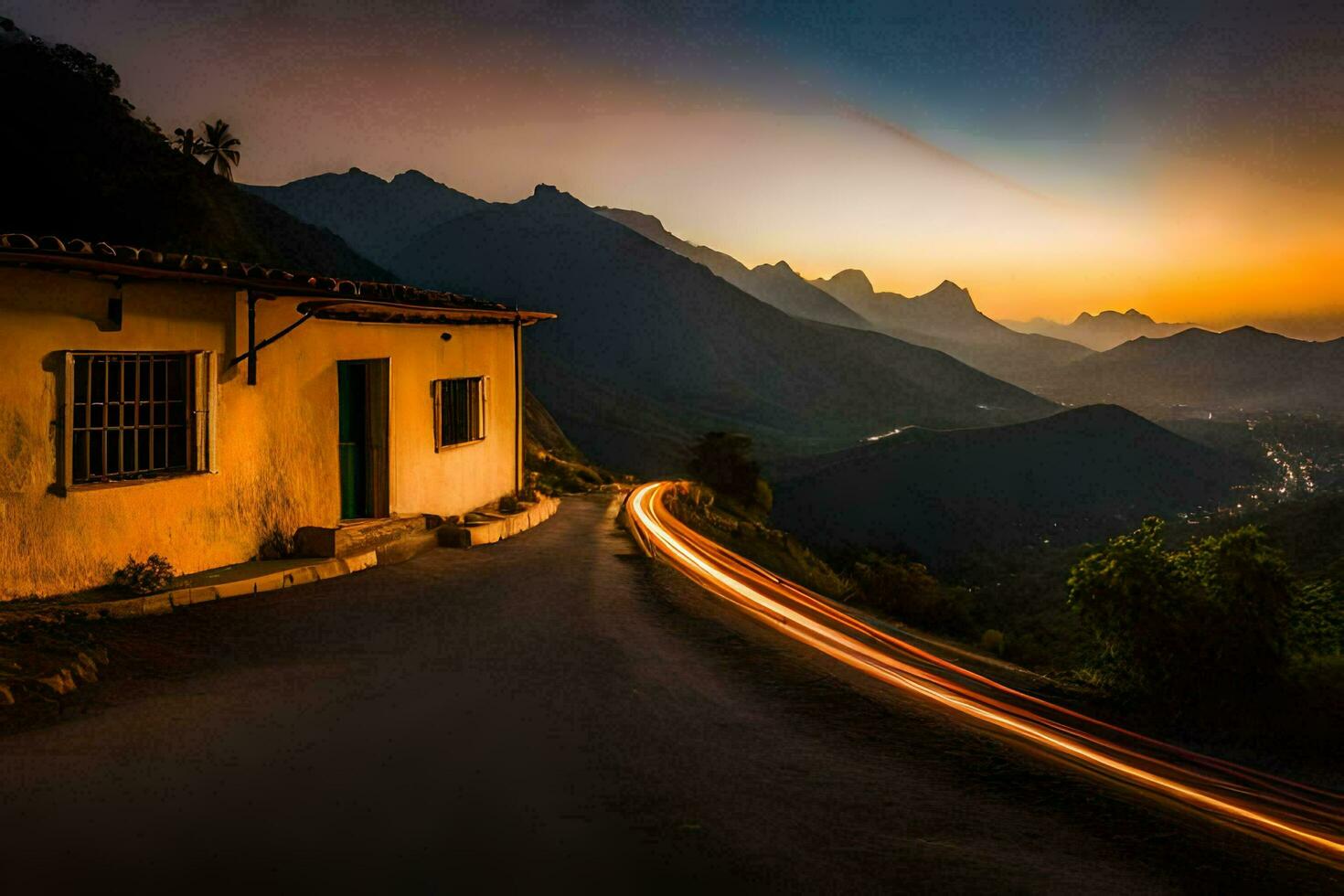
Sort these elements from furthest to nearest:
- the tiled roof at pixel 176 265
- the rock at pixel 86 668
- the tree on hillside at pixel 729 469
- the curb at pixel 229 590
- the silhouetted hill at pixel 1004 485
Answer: the silhouetted hill at pixel 1004 485
the tree on hillside at pixel 729 469
the curb at pixel 229 590
the tiled roof at pixel 176 265
the rock at pixel 86 668

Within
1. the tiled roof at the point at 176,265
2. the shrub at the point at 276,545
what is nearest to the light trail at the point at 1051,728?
the shrub at the point at 276,545

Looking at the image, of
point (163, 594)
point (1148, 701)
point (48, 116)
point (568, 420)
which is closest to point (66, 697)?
point (163, 594)

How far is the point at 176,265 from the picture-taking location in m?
9.89

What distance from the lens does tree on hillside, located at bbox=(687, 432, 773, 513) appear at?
57.4m

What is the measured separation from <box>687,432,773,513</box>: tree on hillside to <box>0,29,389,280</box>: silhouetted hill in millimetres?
30894

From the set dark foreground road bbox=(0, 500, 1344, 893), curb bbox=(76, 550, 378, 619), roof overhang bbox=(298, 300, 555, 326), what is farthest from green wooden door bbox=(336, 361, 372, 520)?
dark foreground road bbox=(0, 500, 1344, 893)

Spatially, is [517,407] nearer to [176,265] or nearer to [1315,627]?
[176,265]

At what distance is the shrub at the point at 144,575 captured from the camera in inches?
375

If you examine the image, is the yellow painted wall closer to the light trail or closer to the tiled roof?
the tiled roof

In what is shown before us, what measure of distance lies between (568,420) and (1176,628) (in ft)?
320

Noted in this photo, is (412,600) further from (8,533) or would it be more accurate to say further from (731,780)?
(731,780)

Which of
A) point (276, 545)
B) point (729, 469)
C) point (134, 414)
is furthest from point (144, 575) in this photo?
point (729, 469)

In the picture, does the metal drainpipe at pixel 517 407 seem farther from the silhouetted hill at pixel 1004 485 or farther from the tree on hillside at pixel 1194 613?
the silhouetted hill at pixel 1004 485

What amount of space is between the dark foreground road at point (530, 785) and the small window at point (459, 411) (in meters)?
7.05
